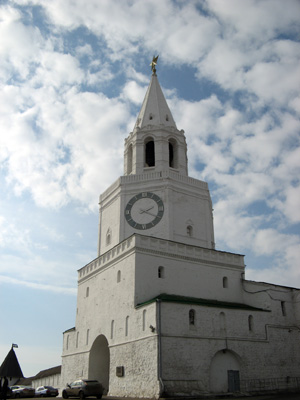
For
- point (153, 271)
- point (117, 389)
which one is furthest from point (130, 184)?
point (117, 389)

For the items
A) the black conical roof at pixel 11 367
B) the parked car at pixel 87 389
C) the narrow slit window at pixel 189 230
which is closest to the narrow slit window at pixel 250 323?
the narrow slit window at pixel 189 230

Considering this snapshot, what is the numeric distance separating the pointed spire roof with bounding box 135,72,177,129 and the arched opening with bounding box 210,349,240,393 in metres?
21.5

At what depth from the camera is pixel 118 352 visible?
28953 mm

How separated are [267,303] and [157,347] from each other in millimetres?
10327

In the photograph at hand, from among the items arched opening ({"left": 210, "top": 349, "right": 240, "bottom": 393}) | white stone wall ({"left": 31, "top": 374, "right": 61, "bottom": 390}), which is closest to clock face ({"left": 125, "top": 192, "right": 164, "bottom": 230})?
arched opening ({"left": 210, "top": 349, "right": 240, "bottom": 393})

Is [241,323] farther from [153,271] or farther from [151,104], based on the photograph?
[151,104]

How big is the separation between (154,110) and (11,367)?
37645mm

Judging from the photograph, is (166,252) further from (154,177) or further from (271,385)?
(271,385)

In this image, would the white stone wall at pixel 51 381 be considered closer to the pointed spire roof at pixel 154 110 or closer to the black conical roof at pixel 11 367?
the black conical roof at pixel 11 367

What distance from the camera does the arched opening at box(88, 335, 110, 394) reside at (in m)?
32.4

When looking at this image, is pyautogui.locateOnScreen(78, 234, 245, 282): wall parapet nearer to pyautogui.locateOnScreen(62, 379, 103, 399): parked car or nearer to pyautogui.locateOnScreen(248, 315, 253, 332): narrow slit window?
pyautogui.locateOnScreen(248, 315, 253, 332): narrow slit window

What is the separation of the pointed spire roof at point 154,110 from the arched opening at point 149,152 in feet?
5.52

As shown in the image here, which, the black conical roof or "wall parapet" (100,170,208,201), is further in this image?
the black conical roof

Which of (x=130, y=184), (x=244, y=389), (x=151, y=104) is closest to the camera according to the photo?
(x=244, y=389)
